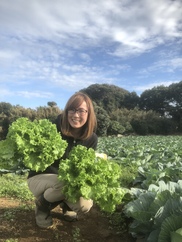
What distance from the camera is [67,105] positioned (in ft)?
11.6

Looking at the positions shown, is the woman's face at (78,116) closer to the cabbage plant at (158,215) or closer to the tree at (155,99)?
the cabbage plant at (158,215)

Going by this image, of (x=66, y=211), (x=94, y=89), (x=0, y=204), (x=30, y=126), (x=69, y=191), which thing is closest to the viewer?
(x=69, y=191)

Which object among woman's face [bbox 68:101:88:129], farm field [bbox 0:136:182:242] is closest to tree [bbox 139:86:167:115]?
farm field [bbox 0:136:182:242]

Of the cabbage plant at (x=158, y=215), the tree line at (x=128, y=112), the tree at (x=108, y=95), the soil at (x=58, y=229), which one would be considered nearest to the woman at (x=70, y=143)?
the soil at (x=58, y=229)

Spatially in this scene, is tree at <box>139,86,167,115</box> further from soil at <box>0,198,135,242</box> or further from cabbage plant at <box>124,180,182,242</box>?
cabbage plant at <box>124,180,182,242</box>

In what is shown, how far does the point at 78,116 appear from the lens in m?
3.48

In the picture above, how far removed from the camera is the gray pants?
3.39 m

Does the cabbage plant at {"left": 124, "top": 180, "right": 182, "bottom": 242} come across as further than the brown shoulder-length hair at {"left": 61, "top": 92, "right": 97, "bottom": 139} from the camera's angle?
No

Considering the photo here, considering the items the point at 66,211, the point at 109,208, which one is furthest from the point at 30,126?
the point at 66,211

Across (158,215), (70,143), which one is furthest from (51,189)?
(158,215)

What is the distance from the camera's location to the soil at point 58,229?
11.3 feet

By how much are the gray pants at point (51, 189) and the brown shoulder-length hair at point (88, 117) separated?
61 cm

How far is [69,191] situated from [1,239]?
3.64 feet

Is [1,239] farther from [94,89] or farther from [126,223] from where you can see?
[94,89]
